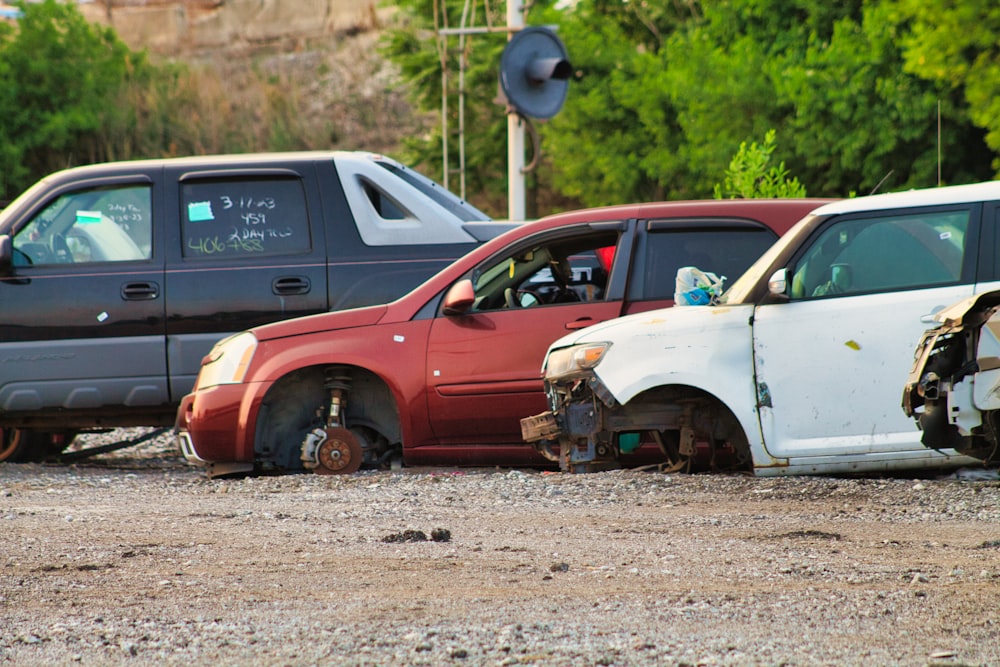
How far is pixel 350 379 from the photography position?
9.27 meters

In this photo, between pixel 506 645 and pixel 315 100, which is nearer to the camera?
pixel 506 645

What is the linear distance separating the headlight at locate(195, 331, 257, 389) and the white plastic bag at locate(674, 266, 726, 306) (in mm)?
2663

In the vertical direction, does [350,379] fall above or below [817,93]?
below

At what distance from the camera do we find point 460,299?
8836mm

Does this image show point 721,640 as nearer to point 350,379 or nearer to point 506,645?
point 506,645

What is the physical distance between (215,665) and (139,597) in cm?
107

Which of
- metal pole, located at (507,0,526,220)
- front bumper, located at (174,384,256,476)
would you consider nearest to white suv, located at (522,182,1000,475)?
front bumper, located at (174,384,256,476)

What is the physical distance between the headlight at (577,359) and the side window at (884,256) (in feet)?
3.58

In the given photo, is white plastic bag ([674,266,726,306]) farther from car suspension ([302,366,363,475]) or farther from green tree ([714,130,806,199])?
green tree ([714,130,806,199])

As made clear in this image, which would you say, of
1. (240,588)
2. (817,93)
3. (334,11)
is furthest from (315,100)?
(240,588)

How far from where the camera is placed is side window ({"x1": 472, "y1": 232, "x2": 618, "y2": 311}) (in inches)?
359

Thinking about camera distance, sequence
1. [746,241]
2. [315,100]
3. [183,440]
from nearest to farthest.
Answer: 1. [746,241]
2. [183,440]
3. [315,100]

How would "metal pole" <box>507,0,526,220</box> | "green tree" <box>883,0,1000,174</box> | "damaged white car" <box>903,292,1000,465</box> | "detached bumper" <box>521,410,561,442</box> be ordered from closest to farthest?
"damaged white car" <box>903,292,1000,465</box> → "detached bumper" <box>521,410,561,442</box> → "metal pole" <box>507,0,526,220</box> → "green tree" <box>883,0,1000,174</box>

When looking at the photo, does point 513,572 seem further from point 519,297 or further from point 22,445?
point 22,445
